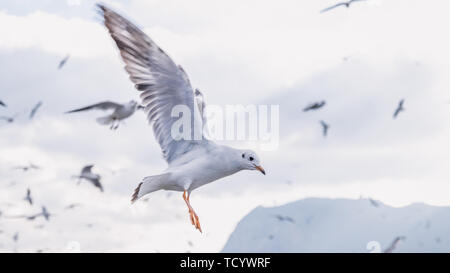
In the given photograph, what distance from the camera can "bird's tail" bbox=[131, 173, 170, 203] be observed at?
8.46 m

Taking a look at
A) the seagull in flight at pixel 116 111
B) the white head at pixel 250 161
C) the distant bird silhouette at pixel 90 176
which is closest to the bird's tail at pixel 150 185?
the white head at pixel 250 161

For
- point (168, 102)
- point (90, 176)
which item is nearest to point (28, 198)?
point (90, 176)

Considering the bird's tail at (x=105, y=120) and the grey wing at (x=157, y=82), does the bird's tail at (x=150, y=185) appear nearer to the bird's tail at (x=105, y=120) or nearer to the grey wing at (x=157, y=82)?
the grey wing at (x=157, y=82)

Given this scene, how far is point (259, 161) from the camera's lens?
8.89 m

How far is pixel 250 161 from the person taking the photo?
8.80 metres

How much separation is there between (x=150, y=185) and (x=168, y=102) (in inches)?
46.8

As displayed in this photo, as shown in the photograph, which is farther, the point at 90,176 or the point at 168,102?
the point at 90,176

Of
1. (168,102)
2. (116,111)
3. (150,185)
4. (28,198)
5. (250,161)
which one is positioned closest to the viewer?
(150,185)

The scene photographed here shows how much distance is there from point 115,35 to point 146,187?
207cm

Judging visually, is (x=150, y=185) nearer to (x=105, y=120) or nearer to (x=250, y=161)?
(x=250, y=161)

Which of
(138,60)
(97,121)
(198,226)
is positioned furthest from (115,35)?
(97,121)

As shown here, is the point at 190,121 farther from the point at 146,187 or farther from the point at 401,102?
the point at 401,102

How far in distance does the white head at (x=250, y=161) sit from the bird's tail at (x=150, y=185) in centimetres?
102

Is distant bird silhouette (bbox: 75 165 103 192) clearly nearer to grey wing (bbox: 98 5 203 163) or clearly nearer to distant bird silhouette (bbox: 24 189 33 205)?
distant bird silhouette (bbox: 24 189 33 205)
